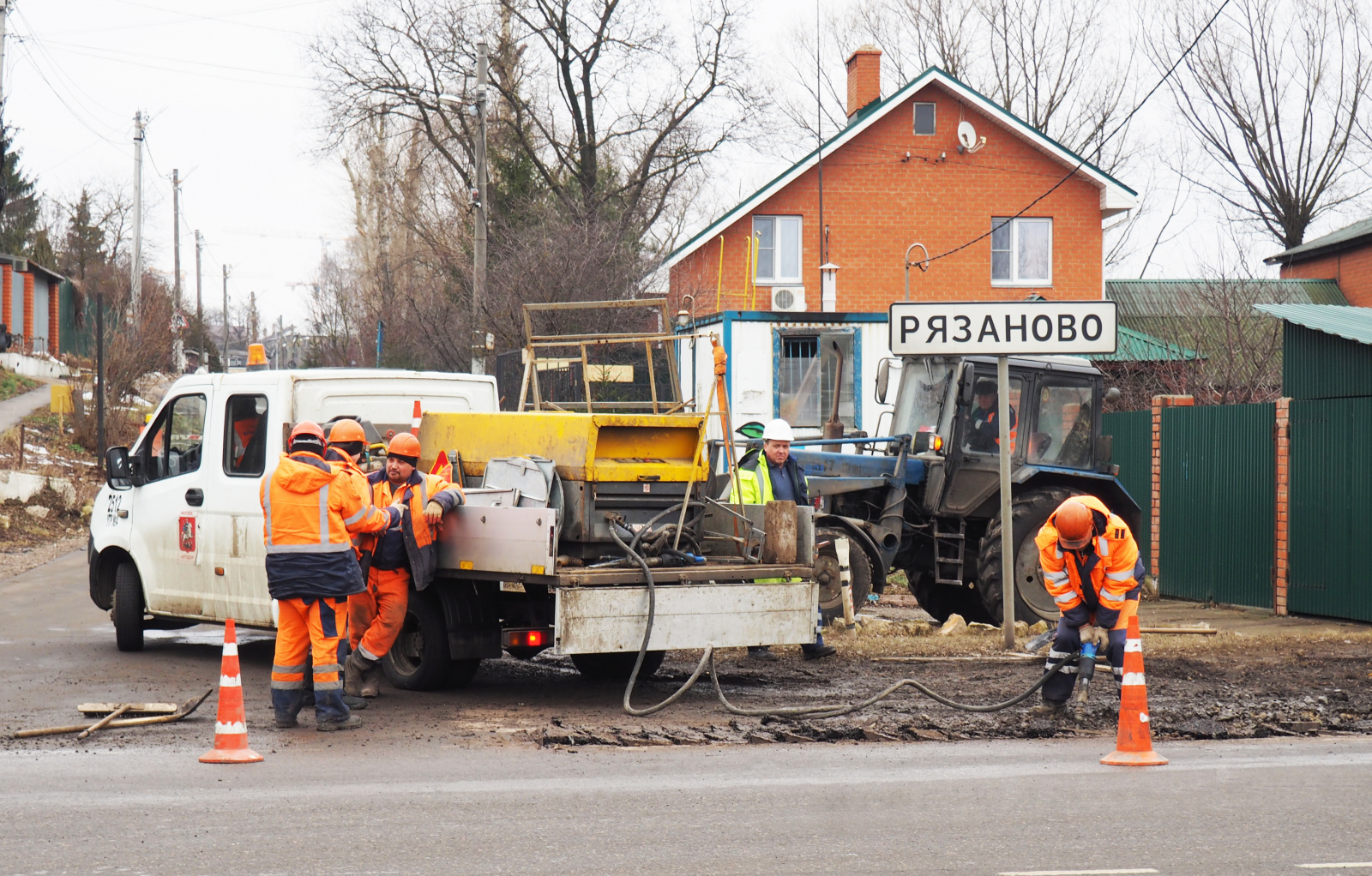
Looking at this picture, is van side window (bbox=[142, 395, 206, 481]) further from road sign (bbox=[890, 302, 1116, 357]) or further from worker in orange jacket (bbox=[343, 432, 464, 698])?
road sign (bbox=[890, 302, 1116, 357])


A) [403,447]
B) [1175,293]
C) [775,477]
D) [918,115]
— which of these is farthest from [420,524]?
[1175,293]

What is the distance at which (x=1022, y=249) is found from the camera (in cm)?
3145

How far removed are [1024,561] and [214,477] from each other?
7.26 m

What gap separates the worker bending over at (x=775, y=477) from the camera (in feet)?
36.1

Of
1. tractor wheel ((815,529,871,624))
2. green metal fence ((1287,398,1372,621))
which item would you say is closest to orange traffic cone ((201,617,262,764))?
tractor wheel ((815,529,871,624))

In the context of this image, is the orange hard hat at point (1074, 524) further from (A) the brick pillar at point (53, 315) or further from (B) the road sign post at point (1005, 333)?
(A) the brick pillar at point (53, 315)

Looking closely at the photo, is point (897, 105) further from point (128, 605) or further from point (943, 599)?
point (128, 605)

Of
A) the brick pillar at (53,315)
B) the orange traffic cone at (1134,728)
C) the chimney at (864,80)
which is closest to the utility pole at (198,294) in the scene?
the brick pillar at (53,315)

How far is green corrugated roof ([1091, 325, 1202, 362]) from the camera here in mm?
28484

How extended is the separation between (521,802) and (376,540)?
3232 mm

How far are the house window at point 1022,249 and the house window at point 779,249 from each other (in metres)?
4.40

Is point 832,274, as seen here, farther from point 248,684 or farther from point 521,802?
point 521,802

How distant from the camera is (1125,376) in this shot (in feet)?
93.5

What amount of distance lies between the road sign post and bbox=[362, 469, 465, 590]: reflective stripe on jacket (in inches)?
163
